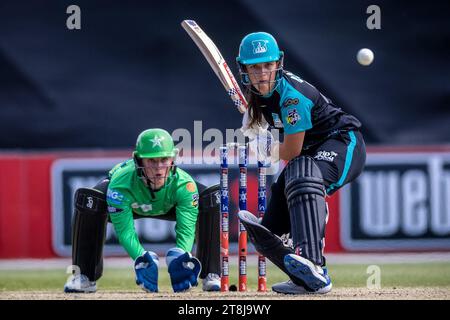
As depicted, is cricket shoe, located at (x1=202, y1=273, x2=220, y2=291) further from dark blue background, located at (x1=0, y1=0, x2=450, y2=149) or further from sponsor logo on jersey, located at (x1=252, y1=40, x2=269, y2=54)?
dark blue background, located at (x1=0, y1=0, x2=450, y2=149)

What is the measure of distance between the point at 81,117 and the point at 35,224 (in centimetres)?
108

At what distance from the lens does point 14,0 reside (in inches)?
373

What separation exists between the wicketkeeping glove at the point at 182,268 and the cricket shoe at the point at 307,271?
22.8 inches

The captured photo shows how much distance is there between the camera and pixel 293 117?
5.28 m

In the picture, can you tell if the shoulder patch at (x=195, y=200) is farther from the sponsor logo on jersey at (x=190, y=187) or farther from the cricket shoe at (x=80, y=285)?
the cricket shoe at (x=80, y=285)

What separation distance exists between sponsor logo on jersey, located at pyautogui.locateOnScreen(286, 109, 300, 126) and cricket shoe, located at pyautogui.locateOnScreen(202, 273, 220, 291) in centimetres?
124

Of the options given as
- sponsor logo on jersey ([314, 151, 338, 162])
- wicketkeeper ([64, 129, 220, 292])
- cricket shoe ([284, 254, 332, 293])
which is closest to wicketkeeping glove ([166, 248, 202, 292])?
wicketkeeper ([64, 129, 220, 292])

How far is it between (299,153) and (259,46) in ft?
1.94

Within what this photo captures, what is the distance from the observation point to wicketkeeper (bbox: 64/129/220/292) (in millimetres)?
5488

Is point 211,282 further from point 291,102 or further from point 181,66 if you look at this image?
point 181,66

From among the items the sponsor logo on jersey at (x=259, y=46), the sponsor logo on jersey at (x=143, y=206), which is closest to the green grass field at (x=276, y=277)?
→ the sponsor logo on jersey at (x=143, y=206)

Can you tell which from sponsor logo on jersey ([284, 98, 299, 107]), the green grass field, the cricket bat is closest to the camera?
sponsor logo on jersey ([284, 98, 299, 107])

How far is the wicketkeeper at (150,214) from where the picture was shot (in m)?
5.49

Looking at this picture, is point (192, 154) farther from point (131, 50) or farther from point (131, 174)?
point (131, 174)
